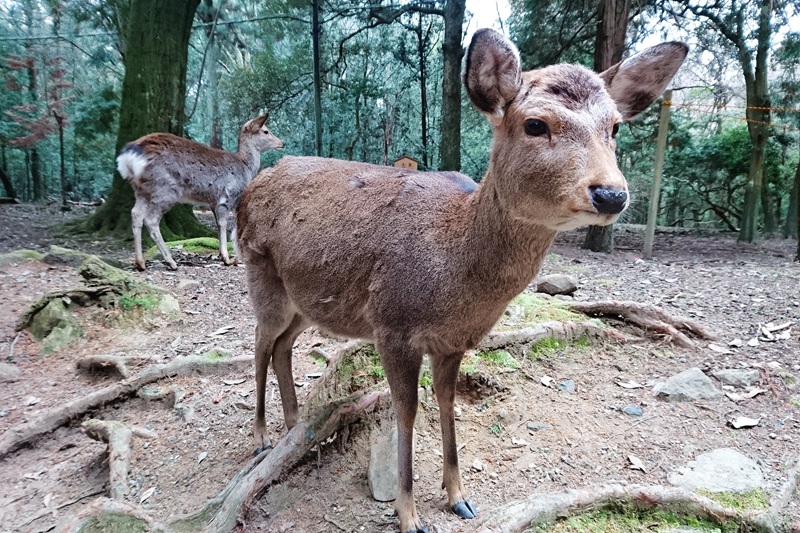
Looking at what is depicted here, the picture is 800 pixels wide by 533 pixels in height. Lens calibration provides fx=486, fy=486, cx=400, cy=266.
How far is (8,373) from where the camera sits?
13.2ft

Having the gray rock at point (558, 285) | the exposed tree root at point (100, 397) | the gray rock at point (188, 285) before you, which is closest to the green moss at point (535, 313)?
the gray rock at point (558, 285)

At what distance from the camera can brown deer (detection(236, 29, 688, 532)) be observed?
1.80 meters

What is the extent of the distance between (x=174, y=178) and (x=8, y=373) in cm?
404

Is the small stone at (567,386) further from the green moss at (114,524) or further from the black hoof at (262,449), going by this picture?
the green moss at (114,524)

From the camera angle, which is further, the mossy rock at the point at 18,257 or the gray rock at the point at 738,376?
the mossy rock at the point at 18,257

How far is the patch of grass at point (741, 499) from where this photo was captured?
2.34 metres

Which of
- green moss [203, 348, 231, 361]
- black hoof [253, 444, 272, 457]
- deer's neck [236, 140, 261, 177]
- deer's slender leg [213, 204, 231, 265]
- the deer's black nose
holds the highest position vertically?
deer's neck [236, 140, 261, 177]

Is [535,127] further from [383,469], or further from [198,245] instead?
[198,245]

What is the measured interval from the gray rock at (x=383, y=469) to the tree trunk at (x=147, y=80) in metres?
6.99

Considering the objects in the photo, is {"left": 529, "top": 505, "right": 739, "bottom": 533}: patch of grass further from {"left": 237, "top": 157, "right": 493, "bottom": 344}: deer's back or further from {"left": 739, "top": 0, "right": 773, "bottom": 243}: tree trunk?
{"left": 739, "top": 0, "right": 773, "bottom": 243}: tree trunk

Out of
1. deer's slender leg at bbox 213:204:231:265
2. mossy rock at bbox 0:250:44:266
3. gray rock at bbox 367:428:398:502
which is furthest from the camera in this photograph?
deer's slender leg at bbox 213:204:231:265

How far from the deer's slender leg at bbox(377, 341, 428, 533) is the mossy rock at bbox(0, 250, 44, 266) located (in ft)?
20.0

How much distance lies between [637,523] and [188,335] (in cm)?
408

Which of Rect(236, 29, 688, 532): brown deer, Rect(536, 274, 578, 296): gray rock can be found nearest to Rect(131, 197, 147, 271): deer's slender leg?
Rect(236, 29, 688, 532): brown deer
